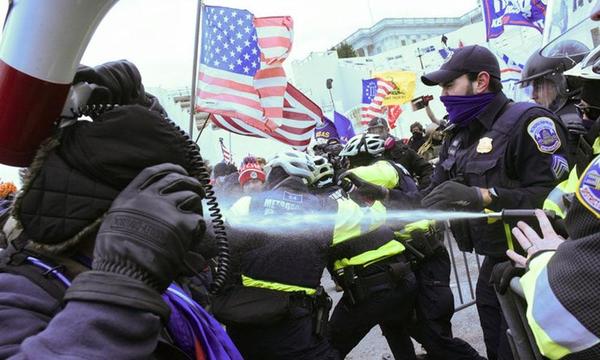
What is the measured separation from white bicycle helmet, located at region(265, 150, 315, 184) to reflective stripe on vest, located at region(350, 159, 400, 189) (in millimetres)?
553

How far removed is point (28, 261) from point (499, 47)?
11521 millimetres

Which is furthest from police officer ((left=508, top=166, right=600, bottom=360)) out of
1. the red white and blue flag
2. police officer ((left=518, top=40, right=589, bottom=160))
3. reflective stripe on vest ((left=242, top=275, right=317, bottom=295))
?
the red white and blue flag

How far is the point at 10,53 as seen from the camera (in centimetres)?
112

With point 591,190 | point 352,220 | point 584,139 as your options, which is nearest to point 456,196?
point 352,220

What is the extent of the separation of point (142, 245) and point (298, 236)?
2.20m

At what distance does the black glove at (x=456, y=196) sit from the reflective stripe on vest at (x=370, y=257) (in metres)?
0.93

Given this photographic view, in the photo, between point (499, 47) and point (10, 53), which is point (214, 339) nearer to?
point (10, 53)

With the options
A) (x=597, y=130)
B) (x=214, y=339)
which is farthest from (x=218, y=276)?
(x=597, y=130)

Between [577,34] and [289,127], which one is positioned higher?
[577,34]

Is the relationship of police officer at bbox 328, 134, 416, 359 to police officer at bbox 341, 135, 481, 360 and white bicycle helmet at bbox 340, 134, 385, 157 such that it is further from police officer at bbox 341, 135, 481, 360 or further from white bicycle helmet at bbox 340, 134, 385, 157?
white bicycle helmet at bbox 340, 134, 385, 157

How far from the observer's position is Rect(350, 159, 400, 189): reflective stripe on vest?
14.2 ft

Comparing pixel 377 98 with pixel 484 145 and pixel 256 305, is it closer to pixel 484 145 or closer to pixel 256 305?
pixel 484 145

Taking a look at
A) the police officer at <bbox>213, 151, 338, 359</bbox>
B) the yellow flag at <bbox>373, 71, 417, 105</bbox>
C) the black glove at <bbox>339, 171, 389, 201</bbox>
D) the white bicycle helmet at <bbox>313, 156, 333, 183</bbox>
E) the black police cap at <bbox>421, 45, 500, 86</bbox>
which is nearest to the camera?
the police officer at <bbox>213, 151, 338, 359</bbox>

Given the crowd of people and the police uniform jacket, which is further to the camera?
the police uniform jacket
